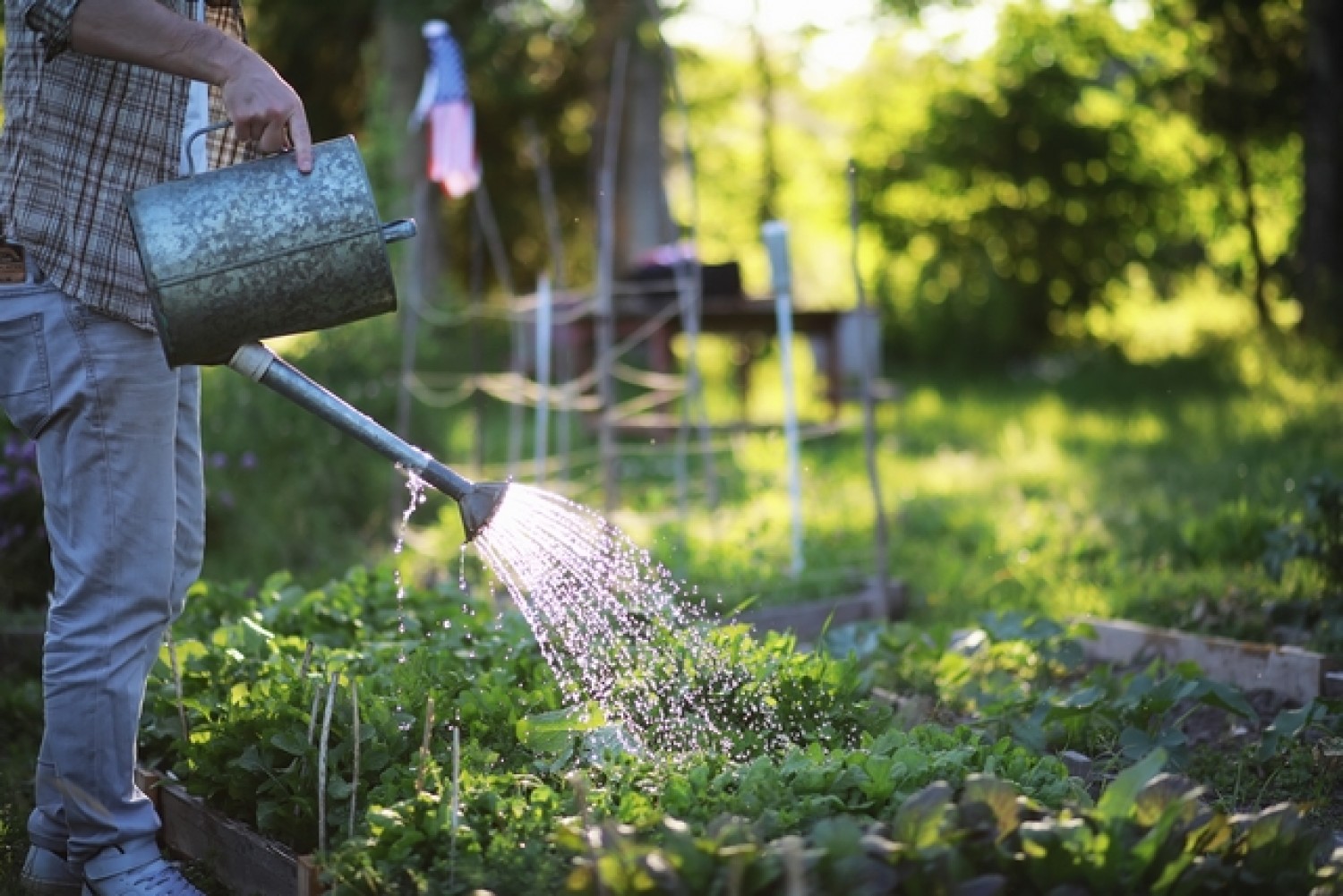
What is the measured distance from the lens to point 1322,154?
11.5m

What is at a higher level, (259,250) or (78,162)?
(78,162)

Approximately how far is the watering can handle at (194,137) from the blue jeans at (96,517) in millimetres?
273

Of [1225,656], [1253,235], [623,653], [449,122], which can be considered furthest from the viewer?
[1253,235]

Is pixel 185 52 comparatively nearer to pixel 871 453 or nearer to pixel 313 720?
pixel 313 720

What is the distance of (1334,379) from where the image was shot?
9.49 meters

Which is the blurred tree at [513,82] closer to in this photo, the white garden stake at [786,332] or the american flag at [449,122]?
the american flag at [449,122]

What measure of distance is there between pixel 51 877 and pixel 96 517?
65 cm

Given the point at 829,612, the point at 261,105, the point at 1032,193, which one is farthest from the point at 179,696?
the point at 1032,193

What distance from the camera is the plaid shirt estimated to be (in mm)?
2285

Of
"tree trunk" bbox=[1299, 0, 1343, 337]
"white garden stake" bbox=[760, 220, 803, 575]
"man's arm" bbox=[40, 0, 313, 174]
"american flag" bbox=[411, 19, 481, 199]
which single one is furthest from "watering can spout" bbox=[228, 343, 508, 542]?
"tree trunk" bbox=[1299, 0, 1343, 337]

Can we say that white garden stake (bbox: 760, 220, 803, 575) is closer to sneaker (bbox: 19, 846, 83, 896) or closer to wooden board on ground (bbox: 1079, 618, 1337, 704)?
wooden board on ground (bbox: 1079, 618, 1337, 704)

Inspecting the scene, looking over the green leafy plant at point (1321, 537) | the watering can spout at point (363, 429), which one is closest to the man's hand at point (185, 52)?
the watering can spout at point (363, 429)

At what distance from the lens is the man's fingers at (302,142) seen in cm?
221

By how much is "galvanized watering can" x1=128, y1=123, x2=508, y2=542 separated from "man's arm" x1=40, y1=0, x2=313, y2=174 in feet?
0.37
